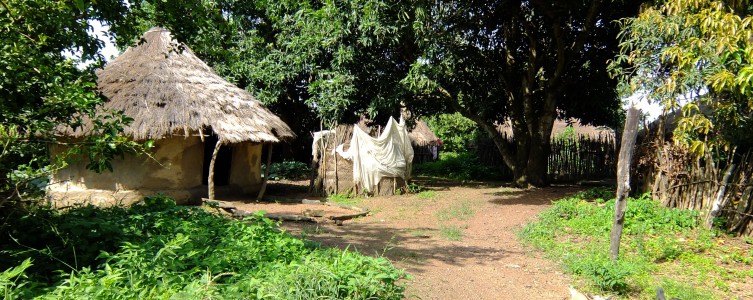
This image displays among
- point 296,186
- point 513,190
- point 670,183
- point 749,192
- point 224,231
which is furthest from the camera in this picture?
point 296,186

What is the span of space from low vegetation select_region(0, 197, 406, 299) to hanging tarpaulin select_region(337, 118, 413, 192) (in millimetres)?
8111

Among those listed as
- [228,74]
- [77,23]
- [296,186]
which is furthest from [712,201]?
[228,74]

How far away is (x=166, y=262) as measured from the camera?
140 inches

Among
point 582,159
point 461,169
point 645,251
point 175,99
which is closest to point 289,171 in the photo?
point 461,169

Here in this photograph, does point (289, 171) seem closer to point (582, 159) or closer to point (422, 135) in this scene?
point (582, 159)

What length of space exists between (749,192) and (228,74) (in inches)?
603

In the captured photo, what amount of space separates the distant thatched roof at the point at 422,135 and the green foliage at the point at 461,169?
5.33 metres

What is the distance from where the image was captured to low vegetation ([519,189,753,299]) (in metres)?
5.50

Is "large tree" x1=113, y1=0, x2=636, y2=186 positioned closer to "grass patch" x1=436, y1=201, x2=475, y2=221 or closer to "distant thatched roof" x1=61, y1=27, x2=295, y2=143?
"distant thatched roof" x1=61, y1=27, x2=295, y2=143

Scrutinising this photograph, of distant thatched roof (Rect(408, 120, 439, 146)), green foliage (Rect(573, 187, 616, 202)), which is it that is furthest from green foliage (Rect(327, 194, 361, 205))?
distant thatched roof (Rect(408, 120, 439, 146))

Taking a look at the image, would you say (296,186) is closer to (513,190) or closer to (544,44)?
(513,190)

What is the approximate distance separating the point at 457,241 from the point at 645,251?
8.39ft

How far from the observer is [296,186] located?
16.2m

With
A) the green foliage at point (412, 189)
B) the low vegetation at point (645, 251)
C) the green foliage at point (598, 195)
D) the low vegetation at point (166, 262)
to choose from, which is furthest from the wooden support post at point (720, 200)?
the green foliage at point (412, 189)
